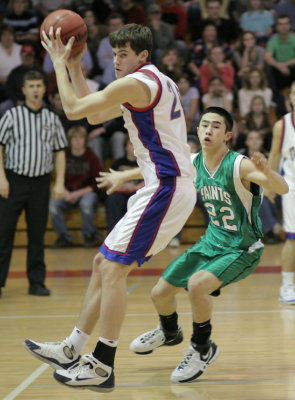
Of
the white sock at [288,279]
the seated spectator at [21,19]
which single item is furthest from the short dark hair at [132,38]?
the seated spectator at [21,19]

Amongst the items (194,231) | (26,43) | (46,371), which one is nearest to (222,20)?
(26,43)

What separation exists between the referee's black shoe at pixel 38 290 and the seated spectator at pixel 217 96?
4.78 meters

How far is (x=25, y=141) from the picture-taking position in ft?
23.6

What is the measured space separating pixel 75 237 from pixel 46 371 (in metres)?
5.84

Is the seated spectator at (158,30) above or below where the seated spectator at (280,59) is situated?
above

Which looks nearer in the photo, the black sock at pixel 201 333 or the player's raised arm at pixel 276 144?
the black sock at pixel 201 333

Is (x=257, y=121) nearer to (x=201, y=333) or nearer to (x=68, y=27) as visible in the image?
(x=201, y=333)

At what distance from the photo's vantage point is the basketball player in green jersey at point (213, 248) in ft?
14.9

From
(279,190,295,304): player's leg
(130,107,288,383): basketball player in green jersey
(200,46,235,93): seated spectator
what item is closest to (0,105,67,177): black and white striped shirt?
(279,190,295,304): player's leg

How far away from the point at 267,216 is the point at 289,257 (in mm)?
3530

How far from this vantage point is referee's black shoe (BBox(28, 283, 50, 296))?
731 centimetres

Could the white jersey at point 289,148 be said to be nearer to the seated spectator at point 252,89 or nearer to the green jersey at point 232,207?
the green jersey at point 232,207

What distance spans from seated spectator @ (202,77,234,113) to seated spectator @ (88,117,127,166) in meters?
1.28

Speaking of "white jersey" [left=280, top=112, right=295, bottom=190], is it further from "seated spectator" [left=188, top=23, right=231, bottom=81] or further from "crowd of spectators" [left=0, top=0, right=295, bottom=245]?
"seated spectator" [left=188, top=23, right=231, bottom=81]
